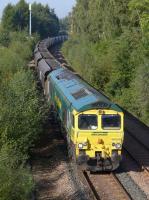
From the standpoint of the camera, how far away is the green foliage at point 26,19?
96.1 meters

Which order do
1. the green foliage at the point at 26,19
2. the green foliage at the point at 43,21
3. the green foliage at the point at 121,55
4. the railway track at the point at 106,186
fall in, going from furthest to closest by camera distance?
the green foliage at the point at 43,21 → the green foliage at the point at 26,19 → the green foliage at the point at 121,55 → the railway track at the point at 106,186

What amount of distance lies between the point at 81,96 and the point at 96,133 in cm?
198

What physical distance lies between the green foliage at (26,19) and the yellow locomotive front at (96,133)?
79.3 m

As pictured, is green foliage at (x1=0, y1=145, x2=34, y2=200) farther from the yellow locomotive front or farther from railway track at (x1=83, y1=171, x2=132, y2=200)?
the yellow locomotive front

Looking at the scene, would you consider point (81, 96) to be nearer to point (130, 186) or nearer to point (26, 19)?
point (130, 186)

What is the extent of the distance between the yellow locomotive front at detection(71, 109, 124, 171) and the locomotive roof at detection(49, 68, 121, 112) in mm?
174

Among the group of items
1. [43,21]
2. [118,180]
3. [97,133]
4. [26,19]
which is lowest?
[118,180]

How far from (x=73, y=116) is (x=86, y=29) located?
41.6m

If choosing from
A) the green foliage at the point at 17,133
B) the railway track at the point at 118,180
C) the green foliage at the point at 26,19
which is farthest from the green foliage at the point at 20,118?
the green foliage at the point at 26,19

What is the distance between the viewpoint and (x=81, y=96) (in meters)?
18.6

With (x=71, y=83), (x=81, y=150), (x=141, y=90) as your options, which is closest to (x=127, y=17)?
(x=141, y=90)

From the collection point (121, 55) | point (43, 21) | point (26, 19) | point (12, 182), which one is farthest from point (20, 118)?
point (43, 21)

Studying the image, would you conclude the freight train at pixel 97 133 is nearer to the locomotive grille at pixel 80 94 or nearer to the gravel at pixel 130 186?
the gravel at pixel 130 186

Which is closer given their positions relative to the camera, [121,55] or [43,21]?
[121,55]
